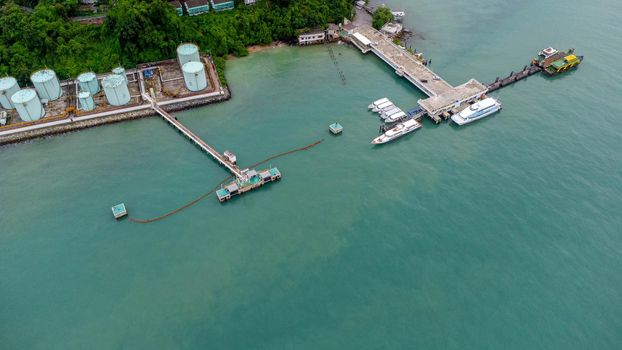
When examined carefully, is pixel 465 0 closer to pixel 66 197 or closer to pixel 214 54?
pixel 214 54

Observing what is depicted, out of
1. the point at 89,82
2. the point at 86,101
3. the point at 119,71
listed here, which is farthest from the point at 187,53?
the point at 86,101

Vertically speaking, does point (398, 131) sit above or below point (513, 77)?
below

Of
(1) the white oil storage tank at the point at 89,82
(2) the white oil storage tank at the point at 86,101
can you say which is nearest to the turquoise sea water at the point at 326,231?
(2) the white oil storage tank at the point at 86,101

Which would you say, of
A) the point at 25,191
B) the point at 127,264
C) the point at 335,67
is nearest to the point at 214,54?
the point at 335,67

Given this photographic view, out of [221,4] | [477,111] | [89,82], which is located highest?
[221,4]

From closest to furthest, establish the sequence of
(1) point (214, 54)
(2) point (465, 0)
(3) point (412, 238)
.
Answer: (3) point (412, 238) < (1) point (214, 54) < (2) point (465, 0)

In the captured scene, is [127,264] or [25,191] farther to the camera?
[25,191]

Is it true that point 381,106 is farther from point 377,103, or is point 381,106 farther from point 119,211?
point 119,211
